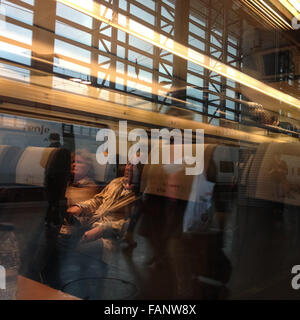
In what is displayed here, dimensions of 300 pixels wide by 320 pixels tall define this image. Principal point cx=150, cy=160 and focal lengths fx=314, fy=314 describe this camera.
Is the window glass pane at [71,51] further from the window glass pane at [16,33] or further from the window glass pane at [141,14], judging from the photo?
the window glass pane at [141,14]

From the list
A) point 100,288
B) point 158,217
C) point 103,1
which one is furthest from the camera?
point 158,217

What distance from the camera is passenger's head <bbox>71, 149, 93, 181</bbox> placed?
59.7 inches

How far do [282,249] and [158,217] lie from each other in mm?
648

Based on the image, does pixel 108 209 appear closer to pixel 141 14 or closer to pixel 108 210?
pixel 108 210

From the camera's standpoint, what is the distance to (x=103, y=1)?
55.2 inches

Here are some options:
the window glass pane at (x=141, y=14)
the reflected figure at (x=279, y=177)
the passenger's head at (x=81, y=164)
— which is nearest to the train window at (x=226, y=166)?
the reflected figure at (x=279, y=177)

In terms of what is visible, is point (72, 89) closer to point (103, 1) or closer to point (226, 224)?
point (103, 1)

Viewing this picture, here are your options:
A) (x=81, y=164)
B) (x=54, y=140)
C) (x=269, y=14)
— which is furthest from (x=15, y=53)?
(x=269, y=14)

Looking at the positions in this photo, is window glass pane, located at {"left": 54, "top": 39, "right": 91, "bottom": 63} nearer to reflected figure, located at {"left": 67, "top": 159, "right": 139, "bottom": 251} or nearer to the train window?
reflected figure, located at {"left": 67, "top": 159, "right": 139, "bottom": 251}

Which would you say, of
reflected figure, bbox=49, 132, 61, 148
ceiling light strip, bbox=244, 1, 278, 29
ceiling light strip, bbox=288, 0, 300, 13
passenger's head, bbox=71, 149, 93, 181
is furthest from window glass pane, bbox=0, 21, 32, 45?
ceiling light strip, bbox=288, 0, 300, 13

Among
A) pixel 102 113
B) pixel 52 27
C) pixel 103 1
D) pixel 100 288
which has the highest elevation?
pixel 103 1

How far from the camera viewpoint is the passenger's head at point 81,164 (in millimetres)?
1517
